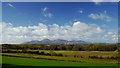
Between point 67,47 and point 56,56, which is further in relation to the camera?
point 67,47

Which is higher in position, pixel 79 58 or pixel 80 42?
pixel 80 42

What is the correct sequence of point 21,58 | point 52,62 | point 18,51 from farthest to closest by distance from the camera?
point 18,51
point 21,58
point 52,62

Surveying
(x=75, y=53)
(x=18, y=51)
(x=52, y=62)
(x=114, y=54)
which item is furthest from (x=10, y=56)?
(x=114, y=54)

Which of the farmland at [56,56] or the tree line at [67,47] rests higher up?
the tree line at [67,47]

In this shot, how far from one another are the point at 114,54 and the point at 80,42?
139 inches

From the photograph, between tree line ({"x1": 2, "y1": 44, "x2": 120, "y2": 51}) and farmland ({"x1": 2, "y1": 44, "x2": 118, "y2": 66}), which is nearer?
farmland ({"x1": 2, "y1": 44, "x2": 118, "y2": 66})

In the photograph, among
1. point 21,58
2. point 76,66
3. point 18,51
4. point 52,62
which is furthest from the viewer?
point 18,51

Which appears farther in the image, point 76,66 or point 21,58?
point 21,58

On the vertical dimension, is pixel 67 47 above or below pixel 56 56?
above

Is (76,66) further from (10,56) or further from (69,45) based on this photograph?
(10,56)

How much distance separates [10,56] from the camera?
69.7 ft

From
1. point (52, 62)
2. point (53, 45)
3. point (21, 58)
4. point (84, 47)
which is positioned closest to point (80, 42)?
point (84, 47)

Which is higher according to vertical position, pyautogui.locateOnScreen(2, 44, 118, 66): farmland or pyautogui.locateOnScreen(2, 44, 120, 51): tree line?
pyautogui.locateOnScreen(2, 44, 120, 51): tree line

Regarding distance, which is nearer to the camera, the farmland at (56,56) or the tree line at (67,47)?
the farmland at (56,56)
